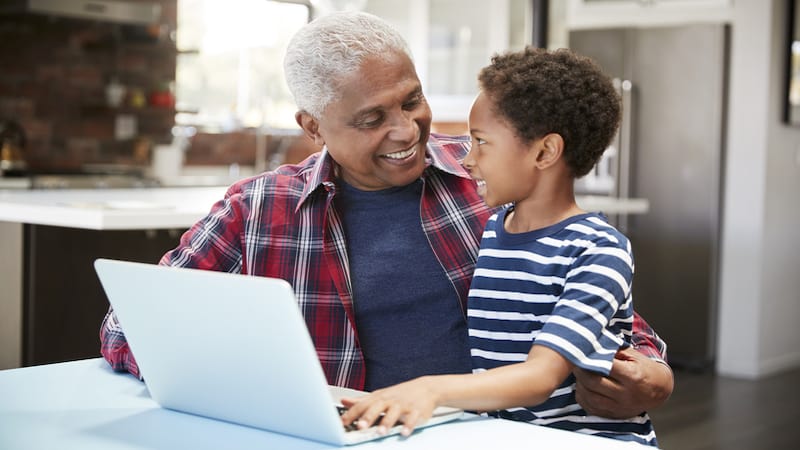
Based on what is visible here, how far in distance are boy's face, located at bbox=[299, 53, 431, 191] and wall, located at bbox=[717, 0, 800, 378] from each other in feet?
12.3

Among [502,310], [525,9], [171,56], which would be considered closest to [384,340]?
[502,310]

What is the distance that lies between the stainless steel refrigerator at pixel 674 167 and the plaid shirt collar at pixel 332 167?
3.68m

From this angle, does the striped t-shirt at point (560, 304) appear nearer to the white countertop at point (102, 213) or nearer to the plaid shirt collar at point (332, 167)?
the plaid shirt collar at point (332, 167)

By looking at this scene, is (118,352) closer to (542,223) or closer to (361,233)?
(361,233)

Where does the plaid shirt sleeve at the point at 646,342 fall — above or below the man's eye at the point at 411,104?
below

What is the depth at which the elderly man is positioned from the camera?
68.6 inches

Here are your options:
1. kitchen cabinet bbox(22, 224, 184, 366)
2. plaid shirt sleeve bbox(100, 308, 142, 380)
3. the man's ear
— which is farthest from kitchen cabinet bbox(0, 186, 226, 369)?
plaid shirt sleeve bbox(100, 308, 142, 380)

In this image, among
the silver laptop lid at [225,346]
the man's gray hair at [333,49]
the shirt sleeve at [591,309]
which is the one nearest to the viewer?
the silver laptop lid at [225,346]

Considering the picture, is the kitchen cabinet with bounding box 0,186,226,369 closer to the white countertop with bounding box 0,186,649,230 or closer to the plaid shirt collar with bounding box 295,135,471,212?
the white countertop with bounding box 0,186,649,230

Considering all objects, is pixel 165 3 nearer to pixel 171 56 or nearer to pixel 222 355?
pixel 171 56

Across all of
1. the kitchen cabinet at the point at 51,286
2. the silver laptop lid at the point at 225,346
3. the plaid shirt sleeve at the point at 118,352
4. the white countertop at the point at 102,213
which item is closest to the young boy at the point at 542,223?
the silver laptop lid at the point at 225,346

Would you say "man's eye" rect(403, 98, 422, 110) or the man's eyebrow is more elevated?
"man's eye" rect(403, 98, 422, 110)

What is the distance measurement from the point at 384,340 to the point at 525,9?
16.3 feet

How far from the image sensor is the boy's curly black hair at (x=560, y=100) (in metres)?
1.48
